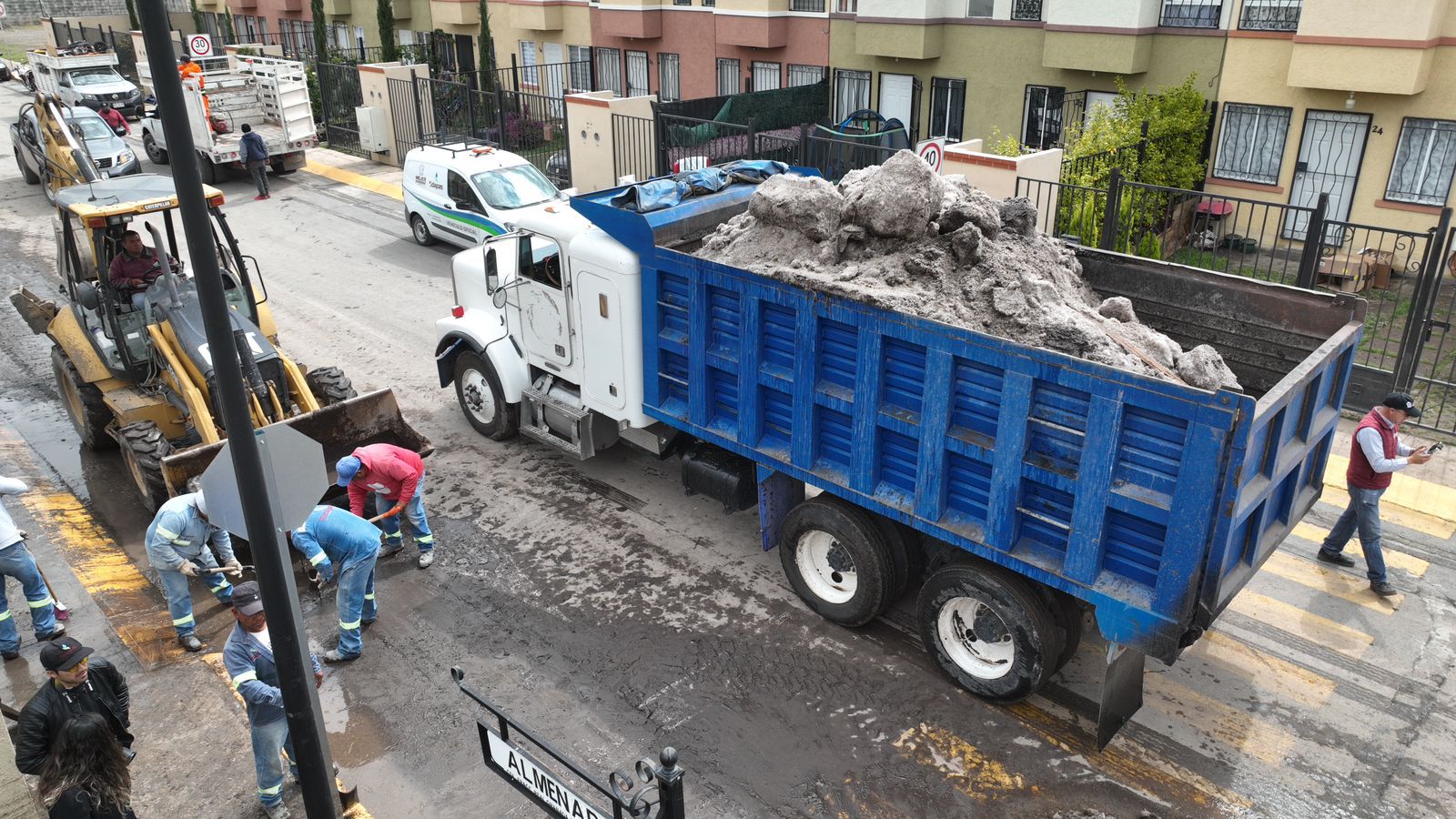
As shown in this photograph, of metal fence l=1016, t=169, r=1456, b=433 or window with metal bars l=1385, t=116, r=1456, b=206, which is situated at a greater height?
window with metal bars l=1385, t=116, r=1456, b=206

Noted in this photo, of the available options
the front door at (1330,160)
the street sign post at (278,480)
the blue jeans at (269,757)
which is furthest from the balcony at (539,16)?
the blue jeans at (269,757)

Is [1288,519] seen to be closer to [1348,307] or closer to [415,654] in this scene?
[1348,307]

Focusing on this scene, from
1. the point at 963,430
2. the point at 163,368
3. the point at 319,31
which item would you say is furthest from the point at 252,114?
the point at 963,430

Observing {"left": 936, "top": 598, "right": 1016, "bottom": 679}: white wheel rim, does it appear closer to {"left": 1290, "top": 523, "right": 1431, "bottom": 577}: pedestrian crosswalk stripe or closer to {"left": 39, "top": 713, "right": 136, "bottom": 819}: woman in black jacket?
{"left": 1290, "top": 523, "right": 1431, "bottom": 577}: pedestrian crosswalk stripe

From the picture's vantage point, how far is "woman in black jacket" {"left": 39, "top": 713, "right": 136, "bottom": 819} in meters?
4.98

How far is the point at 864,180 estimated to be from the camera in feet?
24.3

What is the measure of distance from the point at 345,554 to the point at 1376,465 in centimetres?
730

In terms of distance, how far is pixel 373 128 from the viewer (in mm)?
23094

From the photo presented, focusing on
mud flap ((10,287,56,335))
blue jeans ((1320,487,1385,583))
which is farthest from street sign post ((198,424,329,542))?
blue jeans ((1320,487,1385,583))

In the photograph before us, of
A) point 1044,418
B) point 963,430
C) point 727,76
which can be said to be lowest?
point 963,430

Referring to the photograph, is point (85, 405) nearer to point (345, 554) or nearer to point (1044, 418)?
point (345, 554)

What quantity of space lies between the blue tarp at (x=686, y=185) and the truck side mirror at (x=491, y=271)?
5.08 feet

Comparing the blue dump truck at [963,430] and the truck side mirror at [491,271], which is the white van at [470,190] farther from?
the blue dump truck at [963,430]

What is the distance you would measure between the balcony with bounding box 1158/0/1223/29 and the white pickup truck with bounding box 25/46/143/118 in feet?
86.0
